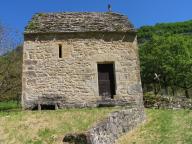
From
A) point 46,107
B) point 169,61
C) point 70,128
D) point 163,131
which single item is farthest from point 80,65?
point 169,61

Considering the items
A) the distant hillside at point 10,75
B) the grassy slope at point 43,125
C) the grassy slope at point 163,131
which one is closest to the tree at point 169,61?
the distant hillside at point 10,75

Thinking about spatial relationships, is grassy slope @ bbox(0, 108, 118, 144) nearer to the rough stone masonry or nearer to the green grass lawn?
the green grass lawn

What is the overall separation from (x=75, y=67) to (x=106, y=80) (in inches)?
73.3

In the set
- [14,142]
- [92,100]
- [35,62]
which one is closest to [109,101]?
[92,100]

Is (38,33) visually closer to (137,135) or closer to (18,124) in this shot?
(18,124)

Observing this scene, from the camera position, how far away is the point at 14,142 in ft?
43.0

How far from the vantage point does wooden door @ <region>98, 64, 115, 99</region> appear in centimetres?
2058

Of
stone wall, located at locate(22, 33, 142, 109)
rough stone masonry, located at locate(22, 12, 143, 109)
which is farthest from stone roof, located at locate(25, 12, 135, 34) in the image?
stone wall, located at locate(22, 33, 142, 109)

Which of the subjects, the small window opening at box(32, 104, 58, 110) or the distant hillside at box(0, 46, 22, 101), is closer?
the small window opening at box(32, 104, 58, 110)

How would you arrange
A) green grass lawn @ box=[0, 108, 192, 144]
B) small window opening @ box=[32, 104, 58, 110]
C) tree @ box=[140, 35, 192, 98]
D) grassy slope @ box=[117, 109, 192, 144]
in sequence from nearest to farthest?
green grass lawn @ box=[0, 108, 192, 144], grassy slope @ box=[117, 109, 192, 144], small window opening @ box=[32, 104, 58, 110], tree @ box=[140, 35, 192, 98]

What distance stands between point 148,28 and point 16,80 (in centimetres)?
4898

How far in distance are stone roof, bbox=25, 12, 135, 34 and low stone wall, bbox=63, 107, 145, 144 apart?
220 inches

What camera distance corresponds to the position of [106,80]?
20.8 meters

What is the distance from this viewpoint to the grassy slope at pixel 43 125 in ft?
43.7
